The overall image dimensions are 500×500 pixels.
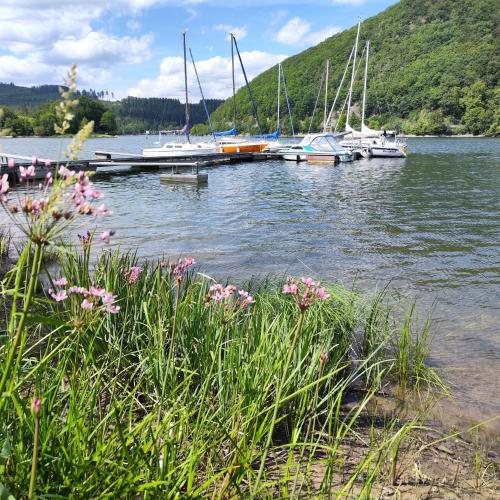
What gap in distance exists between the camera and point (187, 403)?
260 cm

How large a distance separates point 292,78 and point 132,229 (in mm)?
142079

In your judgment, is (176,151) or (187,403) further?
(176,151)

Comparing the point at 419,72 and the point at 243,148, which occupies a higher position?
the point at 419,72

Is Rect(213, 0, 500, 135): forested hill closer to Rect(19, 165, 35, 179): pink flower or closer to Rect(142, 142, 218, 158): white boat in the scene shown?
Rect(142, 142, 218, 158): white boat

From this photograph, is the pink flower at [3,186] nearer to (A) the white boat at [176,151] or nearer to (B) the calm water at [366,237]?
(B) the calm water at [366,237]

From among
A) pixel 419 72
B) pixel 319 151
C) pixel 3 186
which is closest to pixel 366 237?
pixel 3 186

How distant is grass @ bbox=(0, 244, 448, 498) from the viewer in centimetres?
176

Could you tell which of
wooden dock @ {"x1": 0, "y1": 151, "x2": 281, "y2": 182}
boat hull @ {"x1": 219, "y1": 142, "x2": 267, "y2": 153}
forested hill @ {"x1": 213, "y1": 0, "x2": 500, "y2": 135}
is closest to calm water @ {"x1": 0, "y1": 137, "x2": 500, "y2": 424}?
wooden dock @ {"x1": 0, "y1": 151, "x2": 281, "y2": 182}

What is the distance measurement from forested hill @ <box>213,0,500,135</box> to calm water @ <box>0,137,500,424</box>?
103790 millimetres

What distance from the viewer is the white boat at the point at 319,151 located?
3972cm

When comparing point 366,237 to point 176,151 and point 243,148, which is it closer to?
point 176,151

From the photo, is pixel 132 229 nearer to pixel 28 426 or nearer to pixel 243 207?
pixel 243 207

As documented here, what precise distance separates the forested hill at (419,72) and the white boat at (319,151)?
8519 centimetres

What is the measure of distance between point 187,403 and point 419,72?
513ft
